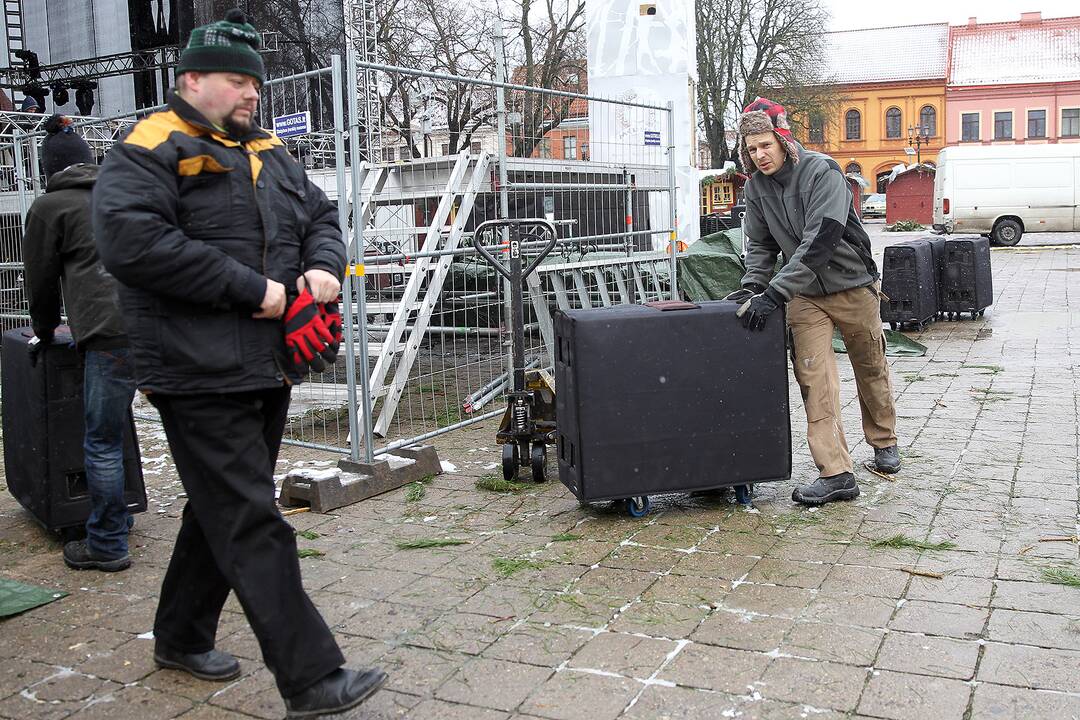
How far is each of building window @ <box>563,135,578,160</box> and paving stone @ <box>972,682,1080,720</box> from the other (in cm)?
649

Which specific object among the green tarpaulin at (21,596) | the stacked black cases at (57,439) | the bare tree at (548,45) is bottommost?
the green tarpaulin at (21,596)

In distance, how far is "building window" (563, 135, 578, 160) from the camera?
9016 mm

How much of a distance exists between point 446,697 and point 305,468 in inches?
130

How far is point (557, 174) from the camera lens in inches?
332

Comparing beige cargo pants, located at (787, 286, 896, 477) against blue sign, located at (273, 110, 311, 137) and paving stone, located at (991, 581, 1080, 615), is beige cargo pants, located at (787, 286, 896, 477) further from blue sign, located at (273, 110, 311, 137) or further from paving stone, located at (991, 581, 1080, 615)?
blue sign, located at (273, 110, 311, 137)

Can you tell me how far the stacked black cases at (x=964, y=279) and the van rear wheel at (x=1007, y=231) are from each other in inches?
666

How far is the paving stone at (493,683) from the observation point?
124 inches

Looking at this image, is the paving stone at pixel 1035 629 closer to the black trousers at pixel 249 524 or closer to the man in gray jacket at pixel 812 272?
the man in gray jacket at pixel 812 272

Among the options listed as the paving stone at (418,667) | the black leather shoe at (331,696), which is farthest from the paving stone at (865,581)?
the black leather shoe at (331,696)

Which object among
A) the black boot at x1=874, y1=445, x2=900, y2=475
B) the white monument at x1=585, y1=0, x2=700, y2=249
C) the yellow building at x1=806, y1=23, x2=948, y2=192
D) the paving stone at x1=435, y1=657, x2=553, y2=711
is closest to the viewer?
the paving stone at x1=435, y1=657, x2=553, y2=711

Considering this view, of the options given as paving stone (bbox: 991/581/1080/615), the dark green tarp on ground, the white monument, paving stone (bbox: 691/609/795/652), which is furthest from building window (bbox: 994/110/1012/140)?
paving stone (bbox: 691/609/795/652)

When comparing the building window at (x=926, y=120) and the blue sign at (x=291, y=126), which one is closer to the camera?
the blue sign at (x=291, y=126)

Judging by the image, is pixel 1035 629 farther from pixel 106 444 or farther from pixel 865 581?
pixel 106 444

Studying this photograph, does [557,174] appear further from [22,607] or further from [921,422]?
[22,607]
